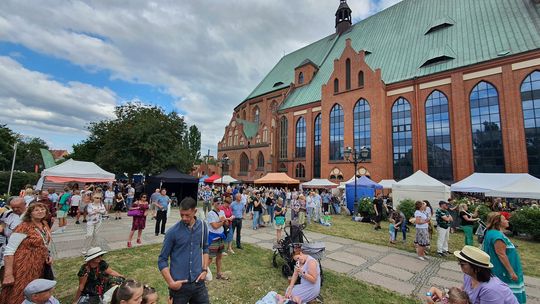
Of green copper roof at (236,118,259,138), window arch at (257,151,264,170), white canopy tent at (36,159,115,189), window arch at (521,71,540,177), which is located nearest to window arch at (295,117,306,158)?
window arch at (257,151,264,170)

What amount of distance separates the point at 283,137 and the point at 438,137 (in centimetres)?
2059

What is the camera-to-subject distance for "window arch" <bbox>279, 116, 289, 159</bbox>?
124 feet

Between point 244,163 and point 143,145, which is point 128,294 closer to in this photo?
point 143,145

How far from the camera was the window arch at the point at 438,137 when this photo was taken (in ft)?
78.2

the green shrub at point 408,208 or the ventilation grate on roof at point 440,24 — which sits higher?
the ventilation grate on roof at point 440,24

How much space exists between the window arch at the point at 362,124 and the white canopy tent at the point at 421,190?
36.4ft

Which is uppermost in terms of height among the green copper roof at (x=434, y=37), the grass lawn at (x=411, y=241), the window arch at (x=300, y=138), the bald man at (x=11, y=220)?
the green copper roof at (x=434, y=37)

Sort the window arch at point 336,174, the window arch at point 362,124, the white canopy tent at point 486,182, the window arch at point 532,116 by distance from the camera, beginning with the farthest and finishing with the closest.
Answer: the window arch at point 336,174
the window arch at point 362,124
the window arch at point 532,116
the white canopy tent at point 486,182

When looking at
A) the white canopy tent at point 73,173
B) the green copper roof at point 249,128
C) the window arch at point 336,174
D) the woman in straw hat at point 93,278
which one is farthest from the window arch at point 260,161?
the woman in straw hat at point 93,278

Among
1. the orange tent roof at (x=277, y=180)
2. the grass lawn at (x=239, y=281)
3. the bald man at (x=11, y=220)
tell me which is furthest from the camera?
the orange tent roof at (x=277, y=180)

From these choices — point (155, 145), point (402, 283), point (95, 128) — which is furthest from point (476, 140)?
point (95, 128)

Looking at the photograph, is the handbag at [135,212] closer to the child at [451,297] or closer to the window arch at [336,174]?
the child at [451,297]

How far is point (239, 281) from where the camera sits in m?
5.49

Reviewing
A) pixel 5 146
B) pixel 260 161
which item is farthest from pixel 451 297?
pixel 5 146
